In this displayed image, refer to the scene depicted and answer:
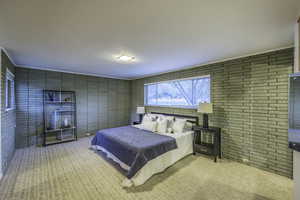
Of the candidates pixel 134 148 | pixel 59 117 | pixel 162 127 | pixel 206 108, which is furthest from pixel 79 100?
pixel 206 108

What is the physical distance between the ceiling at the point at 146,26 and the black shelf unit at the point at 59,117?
6.91 feet

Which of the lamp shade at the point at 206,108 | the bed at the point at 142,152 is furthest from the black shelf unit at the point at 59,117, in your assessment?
the lamp shade at the point at 206,108

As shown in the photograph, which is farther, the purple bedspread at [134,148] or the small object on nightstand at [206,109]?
the small object on nightstand at [206,109]

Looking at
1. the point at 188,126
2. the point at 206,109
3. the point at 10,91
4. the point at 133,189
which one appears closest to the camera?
the point at 133,189

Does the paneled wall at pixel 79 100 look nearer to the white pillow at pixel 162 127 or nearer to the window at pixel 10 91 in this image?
the window at pixel 10 91

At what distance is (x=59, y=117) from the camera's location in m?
4.89

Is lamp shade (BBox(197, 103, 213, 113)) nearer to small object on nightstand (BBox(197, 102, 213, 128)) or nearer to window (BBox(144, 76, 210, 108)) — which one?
small object on nightstand (BBox(197, 102, 213, 128))

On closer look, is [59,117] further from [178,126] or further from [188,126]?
[188,126]

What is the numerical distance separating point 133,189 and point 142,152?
613 millimetres

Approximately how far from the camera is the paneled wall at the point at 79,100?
420 cm

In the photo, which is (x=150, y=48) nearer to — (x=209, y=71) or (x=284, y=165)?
(x=209, y=71)

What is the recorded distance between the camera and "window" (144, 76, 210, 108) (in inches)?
160

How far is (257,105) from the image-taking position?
2.99 meters

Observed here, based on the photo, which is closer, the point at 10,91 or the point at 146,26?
the point at 146,26
